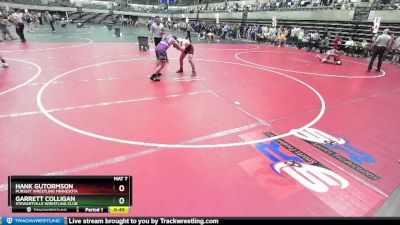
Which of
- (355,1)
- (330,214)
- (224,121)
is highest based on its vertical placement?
(355,1)

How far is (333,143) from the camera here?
15.5 feet

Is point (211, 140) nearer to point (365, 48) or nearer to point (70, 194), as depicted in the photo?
point (70, 194)

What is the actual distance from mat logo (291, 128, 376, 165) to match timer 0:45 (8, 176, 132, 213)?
3587mm

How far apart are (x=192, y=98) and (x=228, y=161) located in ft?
10.6

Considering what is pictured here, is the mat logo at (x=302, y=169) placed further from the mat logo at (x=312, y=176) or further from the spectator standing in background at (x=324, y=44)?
the spectator standing in background at (x=324, y=44)

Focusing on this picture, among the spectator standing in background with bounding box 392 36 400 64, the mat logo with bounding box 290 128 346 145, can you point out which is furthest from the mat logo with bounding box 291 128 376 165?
the spectator standing in background with bounding box 392 36 400 64

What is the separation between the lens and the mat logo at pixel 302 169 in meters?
3.55

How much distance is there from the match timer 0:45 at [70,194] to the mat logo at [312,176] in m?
2.38

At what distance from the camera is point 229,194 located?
128 inches

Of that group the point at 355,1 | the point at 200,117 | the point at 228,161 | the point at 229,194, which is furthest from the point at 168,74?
the point at 355,1

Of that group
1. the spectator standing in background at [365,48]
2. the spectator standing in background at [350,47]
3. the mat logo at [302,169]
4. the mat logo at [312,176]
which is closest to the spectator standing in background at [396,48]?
the spectator standing in background at [365,48]

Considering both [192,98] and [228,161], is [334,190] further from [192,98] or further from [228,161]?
[192,98]

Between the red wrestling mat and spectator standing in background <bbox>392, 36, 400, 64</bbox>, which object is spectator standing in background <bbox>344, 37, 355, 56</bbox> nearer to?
spectator standing in background <bbox>392, 36, 400, 64</bbox>

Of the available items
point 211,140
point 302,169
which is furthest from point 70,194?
point 302,169
